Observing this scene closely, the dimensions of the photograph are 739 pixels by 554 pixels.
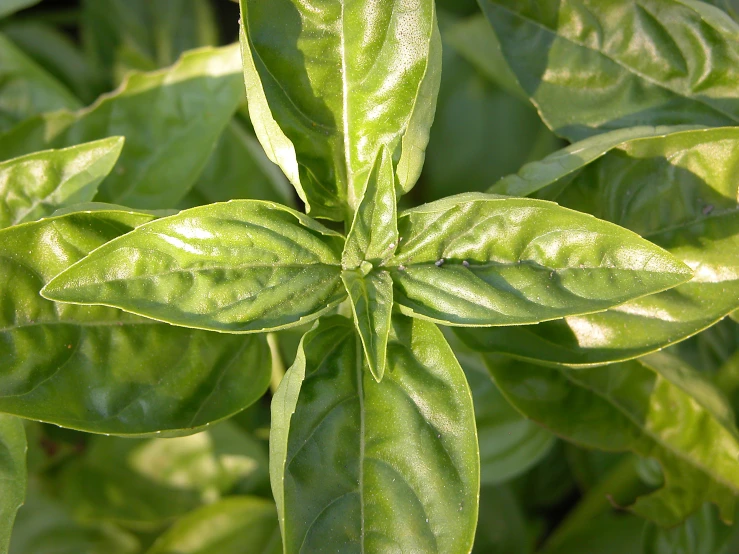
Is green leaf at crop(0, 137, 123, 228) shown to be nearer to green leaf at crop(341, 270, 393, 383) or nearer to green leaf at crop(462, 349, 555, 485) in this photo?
green leaf at crop(341, 270, 393, 383)

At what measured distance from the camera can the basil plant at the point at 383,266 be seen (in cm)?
115

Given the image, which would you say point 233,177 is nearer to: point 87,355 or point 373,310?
point 87,355

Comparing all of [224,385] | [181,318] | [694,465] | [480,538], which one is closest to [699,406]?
[694,465]

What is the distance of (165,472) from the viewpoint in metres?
1.96

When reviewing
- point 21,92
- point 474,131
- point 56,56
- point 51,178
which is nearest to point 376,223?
point 51,178

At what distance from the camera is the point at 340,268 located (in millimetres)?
1295

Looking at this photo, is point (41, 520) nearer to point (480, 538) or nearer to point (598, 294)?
point (480, 538)

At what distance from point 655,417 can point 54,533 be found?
169 centimetres

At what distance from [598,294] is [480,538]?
1.29 meters

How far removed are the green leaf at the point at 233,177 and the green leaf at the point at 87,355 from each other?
31.7 inches

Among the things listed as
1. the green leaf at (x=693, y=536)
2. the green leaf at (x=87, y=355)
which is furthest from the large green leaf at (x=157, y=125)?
the green leaf at (x=693, y=536)

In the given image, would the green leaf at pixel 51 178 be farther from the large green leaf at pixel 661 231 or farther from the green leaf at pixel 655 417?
the green leaf at pixel 655 417

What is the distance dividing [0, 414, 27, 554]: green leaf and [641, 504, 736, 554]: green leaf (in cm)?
146

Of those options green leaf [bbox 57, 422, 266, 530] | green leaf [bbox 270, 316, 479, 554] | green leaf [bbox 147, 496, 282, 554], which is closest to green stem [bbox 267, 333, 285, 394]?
green leaf [bbox 57, 422, 266, 530]
